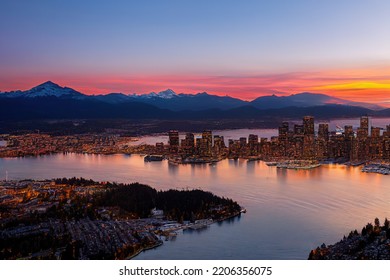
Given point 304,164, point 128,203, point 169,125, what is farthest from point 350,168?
point 128,203

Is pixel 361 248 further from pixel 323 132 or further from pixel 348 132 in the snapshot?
pixel 323 132

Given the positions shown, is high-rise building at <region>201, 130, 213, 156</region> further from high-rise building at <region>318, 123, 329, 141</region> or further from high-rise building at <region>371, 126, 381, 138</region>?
high-rise building at <region>371, 126, 381, 138</region>

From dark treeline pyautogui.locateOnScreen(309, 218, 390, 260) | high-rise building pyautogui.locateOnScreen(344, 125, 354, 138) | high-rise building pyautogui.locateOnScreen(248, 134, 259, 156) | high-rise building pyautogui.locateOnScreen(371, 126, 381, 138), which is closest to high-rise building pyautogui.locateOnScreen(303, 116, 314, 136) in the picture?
high-rise building pyautogui.locateOnScreen(344, 125, 354, 138)

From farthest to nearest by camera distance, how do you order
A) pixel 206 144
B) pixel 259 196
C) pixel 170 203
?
pixel 206 144 → pixel 259 196 → pixel 170 203

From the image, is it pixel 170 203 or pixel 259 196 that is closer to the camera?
pixel 170 203

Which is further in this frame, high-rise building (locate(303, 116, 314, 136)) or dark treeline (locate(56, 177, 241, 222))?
high-rise building (locate(303, 116, 314, 136))

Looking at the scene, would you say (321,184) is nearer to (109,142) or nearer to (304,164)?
(304,164)

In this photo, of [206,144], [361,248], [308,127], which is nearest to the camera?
[361,248]

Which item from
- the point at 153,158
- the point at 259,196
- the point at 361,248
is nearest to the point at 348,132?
the point at 153,158
